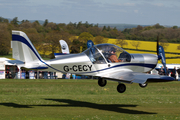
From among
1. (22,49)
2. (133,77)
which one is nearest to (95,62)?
(133,77)

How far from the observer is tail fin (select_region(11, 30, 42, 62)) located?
56.0ft

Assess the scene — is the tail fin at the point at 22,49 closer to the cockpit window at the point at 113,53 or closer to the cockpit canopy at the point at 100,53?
the cockpit canopy at the point at 100,53

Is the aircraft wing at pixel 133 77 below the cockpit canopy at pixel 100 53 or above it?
below

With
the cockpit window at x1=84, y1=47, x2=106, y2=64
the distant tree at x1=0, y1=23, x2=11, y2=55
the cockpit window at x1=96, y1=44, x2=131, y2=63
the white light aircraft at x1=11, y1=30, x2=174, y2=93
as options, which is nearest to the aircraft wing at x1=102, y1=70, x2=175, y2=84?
the white light aircraft at x1=11, y1=30, x2=174, y2=93

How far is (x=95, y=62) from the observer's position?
17828 mm

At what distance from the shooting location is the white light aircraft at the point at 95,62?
17.1 metres

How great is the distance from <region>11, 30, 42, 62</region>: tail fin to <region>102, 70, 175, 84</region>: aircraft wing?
14.3ft

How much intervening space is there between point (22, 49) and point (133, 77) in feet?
21.1

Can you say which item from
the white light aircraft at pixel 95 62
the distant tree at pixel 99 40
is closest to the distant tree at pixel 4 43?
the distant tree at pixel 99 40

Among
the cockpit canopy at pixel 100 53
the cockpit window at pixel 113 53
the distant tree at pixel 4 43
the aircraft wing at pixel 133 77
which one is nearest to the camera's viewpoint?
the aircraft wing at pixel 133 77

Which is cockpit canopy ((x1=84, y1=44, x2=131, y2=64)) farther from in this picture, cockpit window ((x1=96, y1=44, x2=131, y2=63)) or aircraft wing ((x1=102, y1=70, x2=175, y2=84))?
aircraft wing ((x1=102, y1=70, x2=175, y2=84))

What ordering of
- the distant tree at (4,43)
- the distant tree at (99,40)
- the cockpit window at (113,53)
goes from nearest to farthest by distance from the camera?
the cockpit window at (113,53), the distant tree at (4,43), the distant tree at (99,40)

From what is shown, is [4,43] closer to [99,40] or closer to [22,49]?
[99,40]

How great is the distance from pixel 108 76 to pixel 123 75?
0.89 m
